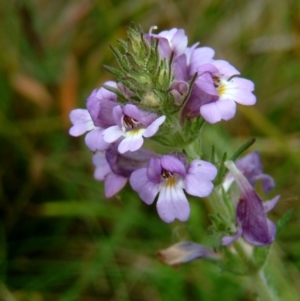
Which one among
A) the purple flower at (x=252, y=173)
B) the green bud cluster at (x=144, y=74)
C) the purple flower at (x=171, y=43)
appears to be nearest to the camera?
the green bud cluster at (x=144, y=74)

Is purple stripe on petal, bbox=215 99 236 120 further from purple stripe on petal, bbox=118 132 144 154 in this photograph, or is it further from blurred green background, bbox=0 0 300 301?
blurred green background, bbox=0 0 300 301

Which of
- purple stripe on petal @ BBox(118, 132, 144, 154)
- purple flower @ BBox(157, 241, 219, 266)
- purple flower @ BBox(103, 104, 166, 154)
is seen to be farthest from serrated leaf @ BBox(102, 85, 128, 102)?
purple flower @ BBox(157, 241, 219, 266)

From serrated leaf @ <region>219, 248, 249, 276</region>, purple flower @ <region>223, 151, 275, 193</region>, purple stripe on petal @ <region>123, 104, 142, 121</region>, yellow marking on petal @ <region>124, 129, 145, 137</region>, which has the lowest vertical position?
serrated leaf @ <region>219, 248, 249, 276</region>

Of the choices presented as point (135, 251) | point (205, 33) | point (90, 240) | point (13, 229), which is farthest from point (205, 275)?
point (205, 33)

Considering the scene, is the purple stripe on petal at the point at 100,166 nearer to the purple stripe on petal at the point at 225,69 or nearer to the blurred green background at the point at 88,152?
the purple stripe on petal at the point at 225,69

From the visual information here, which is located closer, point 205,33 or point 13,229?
point 13,229

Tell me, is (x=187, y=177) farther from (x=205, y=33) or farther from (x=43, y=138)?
(x=205, y=33)

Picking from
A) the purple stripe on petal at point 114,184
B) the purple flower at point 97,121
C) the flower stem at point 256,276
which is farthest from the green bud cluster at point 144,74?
the flower stem at point 256,276
